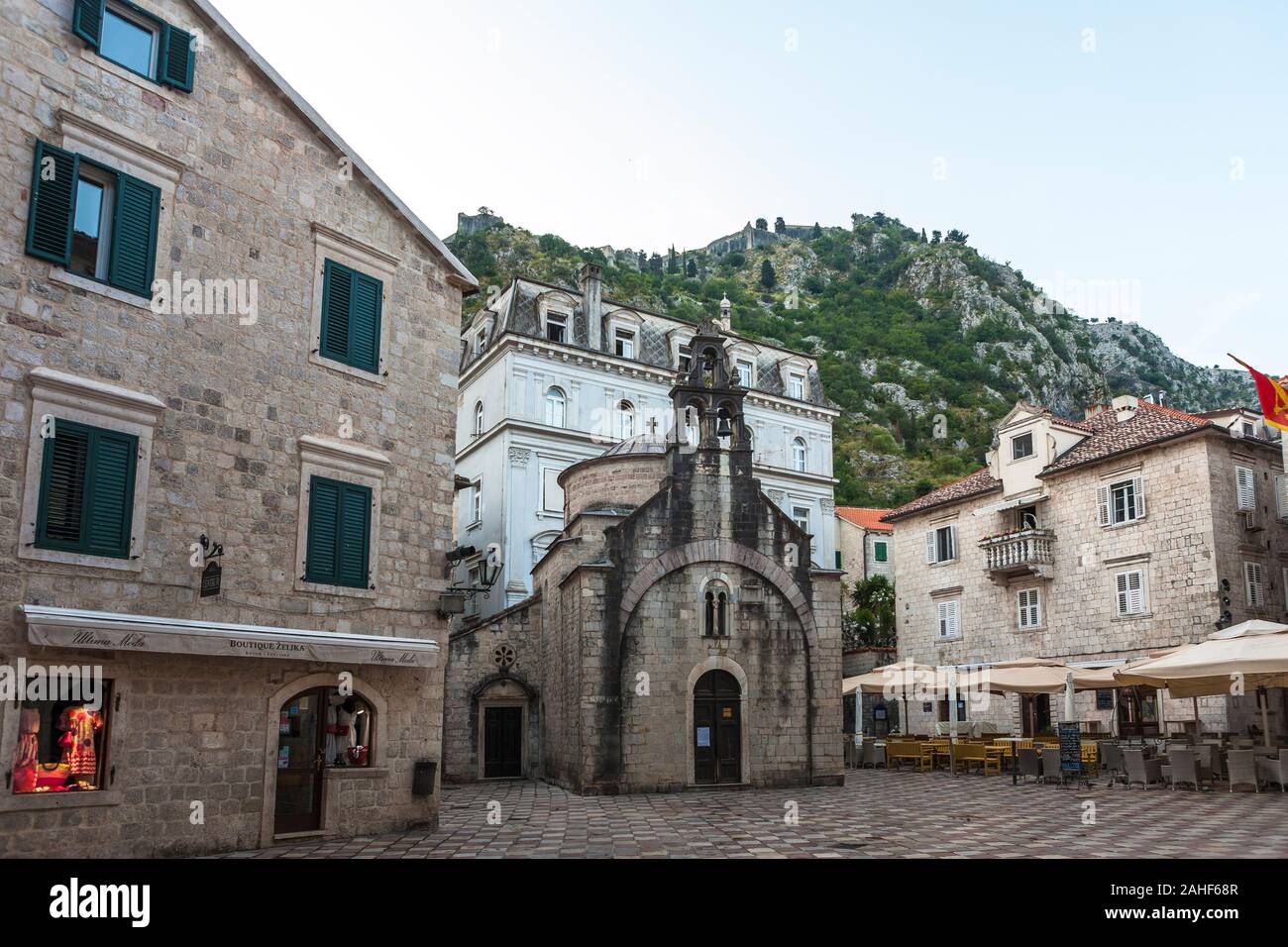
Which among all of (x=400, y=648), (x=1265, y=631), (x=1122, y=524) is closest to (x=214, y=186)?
(x=400, y=648)

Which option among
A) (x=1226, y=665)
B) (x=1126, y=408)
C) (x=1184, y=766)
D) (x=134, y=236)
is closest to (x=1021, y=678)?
(x=1184, y=766)

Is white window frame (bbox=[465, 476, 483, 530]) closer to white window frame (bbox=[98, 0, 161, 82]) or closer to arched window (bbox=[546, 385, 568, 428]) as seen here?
arched window (bbox=[546, 385, 568, 428])

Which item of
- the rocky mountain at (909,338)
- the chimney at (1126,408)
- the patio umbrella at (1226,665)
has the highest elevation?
the rocky mountain at (909,338)

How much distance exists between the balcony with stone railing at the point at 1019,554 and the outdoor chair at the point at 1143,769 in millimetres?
12169

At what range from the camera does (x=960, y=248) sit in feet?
368

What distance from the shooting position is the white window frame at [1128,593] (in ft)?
101

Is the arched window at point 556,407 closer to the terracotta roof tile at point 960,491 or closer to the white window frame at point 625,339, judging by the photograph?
the white window frame at point 625,339

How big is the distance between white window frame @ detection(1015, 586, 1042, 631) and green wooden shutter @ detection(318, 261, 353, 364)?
2736 centimetres

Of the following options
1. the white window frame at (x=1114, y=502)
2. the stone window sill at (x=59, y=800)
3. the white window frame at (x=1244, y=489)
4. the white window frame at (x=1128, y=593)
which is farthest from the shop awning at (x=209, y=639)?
the white window frame at (x=1244, y=489)

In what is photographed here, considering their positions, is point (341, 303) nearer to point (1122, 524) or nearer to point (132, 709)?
point (132, 709)

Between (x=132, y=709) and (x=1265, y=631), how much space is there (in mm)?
21321

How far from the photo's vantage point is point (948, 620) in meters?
39.0

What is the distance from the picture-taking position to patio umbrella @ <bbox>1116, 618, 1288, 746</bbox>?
18.7 m

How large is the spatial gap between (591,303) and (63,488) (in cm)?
3298
